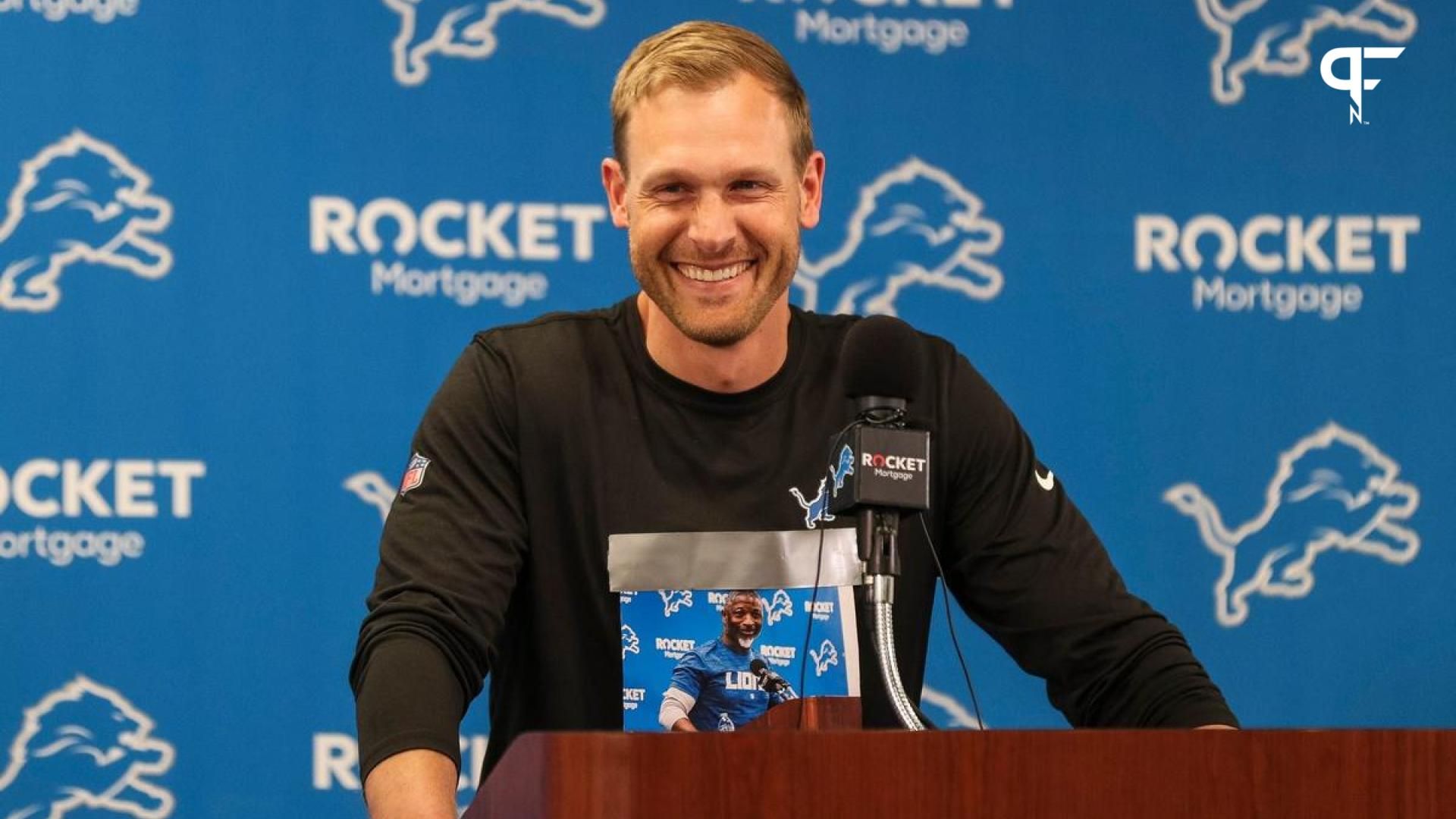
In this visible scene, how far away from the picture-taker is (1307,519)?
3176mm

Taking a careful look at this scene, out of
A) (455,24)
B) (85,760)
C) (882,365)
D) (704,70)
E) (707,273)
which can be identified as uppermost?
(455,24)

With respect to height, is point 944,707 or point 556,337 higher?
point 556,337

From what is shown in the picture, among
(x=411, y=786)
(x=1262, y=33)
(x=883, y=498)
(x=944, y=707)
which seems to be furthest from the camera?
(x=1262, y=33)

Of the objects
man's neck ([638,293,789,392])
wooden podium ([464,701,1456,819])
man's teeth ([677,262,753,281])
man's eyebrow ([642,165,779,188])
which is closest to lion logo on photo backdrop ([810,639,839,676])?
man's neck ([638,293,789,392])

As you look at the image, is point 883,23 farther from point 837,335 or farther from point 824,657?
point 824,657

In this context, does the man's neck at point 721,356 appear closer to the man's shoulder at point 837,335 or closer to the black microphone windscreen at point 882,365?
the man's shoulder at point 837,335

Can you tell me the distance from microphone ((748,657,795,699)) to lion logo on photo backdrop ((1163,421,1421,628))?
1336 mm

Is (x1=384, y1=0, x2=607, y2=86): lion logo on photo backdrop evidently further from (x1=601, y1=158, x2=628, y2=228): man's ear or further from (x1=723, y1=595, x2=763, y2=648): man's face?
(x1=723, y1=595, x2=763, y2=648): man's face

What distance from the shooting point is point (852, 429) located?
143 cm

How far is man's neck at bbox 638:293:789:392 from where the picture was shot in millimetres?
2148

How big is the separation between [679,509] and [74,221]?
1.38m

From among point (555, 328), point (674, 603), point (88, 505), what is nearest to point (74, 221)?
point (88, 505)

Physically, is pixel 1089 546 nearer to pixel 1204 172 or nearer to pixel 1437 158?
pixel 1204 172

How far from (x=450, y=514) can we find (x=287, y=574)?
3.47 feet
